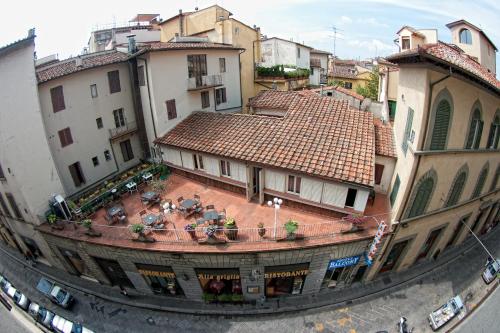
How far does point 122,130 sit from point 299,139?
1539cm

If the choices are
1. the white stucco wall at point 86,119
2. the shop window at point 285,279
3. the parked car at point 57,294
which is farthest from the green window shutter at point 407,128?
the parked car at point 57,294

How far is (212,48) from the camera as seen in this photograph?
23109 millimetres

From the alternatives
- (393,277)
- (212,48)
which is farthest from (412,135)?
(212,48)

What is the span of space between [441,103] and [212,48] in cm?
1834

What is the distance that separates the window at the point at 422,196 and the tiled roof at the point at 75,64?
2204cm

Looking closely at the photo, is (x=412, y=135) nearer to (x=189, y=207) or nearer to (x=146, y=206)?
(x=189, y=207)

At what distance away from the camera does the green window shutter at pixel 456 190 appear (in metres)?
14.8

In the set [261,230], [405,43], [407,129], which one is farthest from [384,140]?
[261,230]

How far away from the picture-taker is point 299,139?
17.2m

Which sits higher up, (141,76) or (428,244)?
(141,76)

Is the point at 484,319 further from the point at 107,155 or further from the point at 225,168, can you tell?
the point at 107,155

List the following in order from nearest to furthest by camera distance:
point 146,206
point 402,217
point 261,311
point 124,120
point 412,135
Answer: point 412,135 → point 402,217 → point 261,311 → point 146,206 → point 124,120

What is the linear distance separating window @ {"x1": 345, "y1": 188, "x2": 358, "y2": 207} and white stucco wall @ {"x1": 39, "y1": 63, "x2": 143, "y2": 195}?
18842 mm

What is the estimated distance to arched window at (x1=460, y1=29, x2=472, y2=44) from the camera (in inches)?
875
